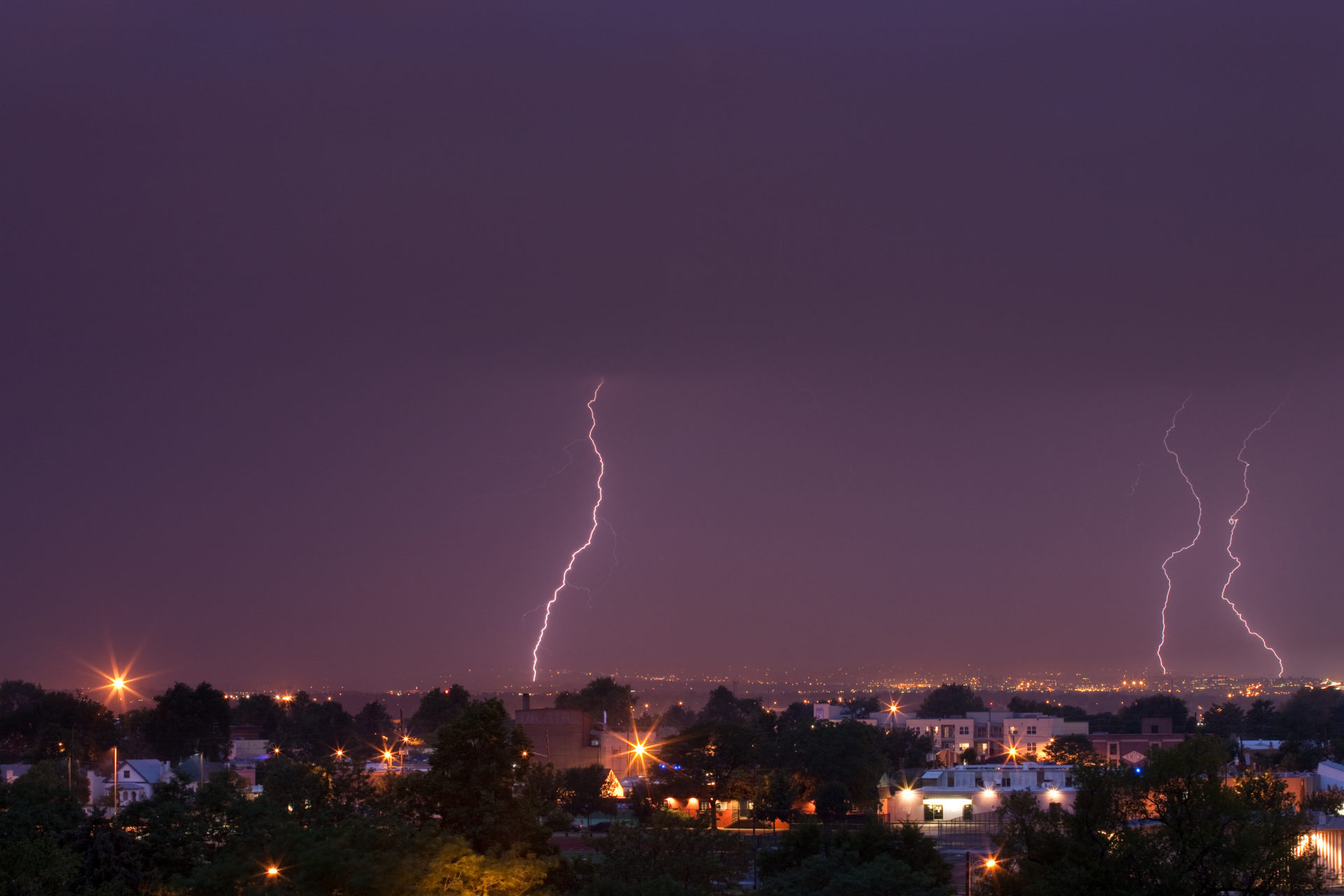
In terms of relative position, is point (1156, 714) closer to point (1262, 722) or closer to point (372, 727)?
point (1262, 722)

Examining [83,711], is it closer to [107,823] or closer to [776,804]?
[776,804]

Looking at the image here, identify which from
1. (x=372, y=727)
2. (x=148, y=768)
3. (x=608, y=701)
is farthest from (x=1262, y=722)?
(x=148, y=768)

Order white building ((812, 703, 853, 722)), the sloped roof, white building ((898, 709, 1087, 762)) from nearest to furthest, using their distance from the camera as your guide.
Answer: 1. the sloped roof
2. white building ((898, 709, 1087, 762))
3. white building ((812, 703, 853, 722))

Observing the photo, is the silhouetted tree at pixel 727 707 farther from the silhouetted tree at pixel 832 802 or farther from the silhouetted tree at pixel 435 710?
the silhouetted tree at pixel 832 802

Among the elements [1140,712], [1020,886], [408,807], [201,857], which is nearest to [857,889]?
[1020,886]

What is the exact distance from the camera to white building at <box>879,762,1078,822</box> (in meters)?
62.2

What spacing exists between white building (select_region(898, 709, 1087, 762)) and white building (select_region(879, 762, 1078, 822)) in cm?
4035

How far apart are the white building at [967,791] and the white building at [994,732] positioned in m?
40.4

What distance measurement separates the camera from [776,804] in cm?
6900

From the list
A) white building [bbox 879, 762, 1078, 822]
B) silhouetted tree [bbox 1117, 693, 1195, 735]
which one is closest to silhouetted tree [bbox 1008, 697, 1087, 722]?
silhouetted tree [bbox 1117, 693, 1195, 735]

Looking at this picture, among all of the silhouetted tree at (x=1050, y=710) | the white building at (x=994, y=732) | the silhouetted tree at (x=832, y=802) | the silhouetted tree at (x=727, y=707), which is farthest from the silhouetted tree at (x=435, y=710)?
the silhouetted tree at (x=1050, y=710)

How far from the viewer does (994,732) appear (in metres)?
114

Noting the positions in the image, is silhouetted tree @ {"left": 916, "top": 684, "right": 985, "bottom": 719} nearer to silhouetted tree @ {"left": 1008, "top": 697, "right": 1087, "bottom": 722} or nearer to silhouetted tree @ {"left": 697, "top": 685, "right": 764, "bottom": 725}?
silhouetted tree @ {"left": 1008, "top": 697, "right": 1087, "bottom": 722}

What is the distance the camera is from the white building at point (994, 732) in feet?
360
